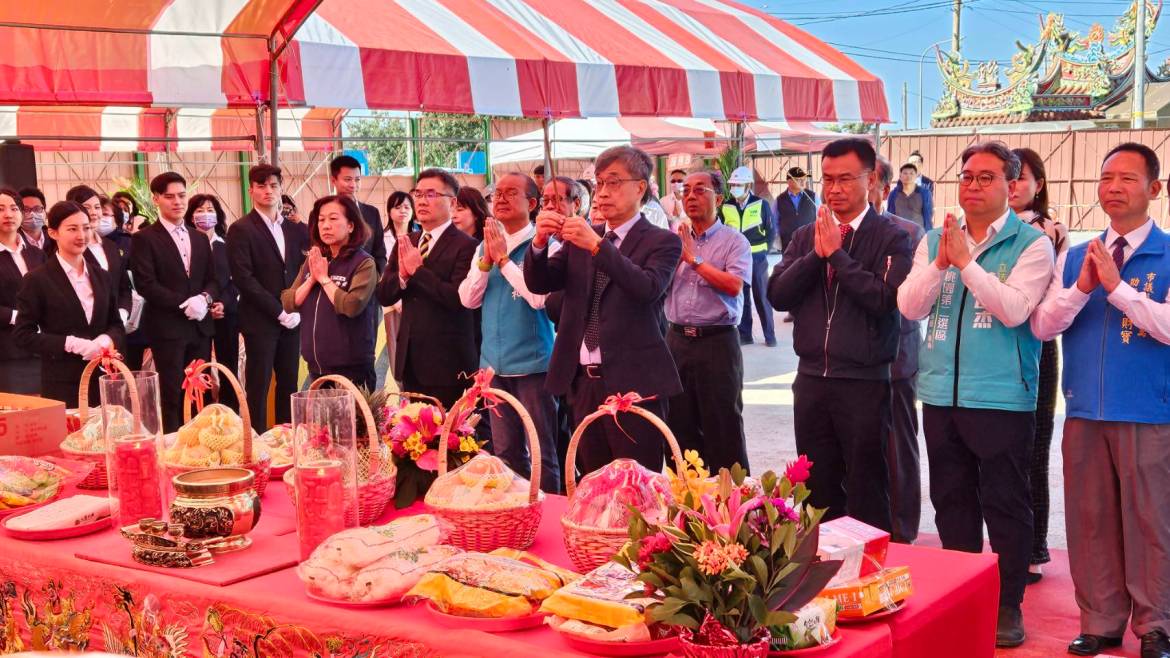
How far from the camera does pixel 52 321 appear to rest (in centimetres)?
489

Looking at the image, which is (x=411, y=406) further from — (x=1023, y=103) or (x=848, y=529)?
Answer: (x=1023, y=103)

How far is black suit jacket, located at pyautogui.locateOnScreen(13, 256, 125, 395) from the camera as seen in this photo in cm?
484

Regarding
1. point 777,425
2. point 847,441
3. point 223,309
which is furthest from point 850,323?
point 223,309

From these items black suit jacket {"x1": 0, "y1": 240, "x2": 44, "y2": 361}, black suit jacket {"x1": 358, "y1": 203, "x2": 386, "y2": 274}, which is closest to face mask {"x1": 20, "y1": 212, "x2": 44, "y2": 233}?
black suit jacket {"x1": 0, "y1": 240, "x2": 44, "y2": 361}

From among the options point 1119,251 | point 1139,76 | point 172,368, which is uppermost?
point 1139,76

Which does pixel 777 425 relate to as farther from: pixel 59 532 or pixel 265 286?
pixel 59 532

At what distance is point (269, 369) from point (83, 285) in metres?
1.05

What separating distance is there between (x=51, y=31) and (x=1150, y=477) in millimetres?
5283

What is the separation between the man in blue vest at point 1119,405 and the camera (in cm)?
306

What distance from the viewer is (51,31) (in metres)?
5.61

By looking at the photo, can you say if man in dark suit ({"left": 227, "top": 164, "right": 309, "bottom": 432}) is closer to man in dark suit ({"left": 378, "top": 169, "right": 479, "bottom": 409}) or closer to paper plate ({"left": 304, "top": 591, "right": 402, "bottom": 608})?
man in dark suit ({"left": 378, "top": 169, "right": 479, "bottom": 409})

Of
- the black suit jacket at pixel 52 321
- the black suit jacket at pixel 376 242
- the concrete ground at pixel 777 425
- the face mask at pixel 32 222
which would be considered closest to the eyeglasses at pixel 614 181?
the concrete ground at pixel 777 425

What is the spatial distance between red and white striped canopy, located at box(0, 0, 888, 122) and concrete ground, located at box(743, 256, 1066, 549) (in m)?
2.04

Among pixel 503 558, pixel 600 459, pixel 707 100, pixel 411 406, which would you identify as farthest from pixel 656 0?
pixel 503 558
